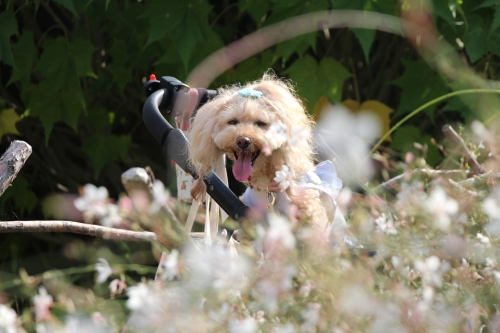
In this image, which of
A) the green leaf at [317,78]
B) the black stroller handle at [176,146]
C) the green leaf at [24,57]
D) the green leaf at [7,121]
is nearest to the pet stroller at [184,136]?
the black stroller handle at [176,146]

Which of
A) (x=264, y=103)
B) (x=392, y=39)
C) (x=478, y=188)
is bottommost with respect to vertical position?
(x=392, y=39)

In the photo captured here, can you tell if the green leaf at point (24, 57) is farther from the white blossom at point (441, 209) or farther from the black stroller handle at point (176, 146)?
the white blossom at point (441, 209)

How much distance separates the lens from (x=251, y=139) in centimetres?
184

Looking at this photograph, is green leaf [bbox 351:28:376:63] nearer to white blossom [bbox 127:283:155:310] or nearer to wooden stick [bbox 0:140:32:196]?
wooden stick [bbox 0:140:32:196]

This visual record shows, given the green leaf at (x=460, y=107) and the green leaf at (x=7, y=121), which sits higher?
the green leaf at (x=460, y=107)

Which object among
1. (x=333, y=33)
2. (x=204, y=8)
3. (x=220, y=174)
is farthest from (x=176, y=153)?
(x=333, y=33)

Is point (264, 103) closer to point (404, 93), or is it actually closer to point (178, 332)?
point (178, 332)

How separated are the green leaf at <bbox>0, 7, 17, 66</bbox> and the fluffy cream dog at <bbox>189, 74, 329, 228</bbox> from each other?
1.36m

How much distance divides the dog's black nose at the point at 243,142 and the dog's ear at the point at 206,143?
0.32 feet

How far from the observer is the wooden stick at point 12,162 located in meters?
1.71

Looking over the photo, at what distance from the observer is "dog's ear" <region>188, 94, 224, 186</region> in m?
1.91

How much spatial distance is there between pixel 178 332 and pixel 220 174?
44.9 inches

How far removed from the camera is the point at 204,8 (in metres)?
2.99

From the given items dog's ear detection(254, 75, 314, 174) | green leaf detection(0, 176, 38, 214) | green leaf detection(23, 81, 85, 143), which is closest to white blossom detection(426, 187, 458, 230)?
dog's ear detection(254, 75, 314, 174)
